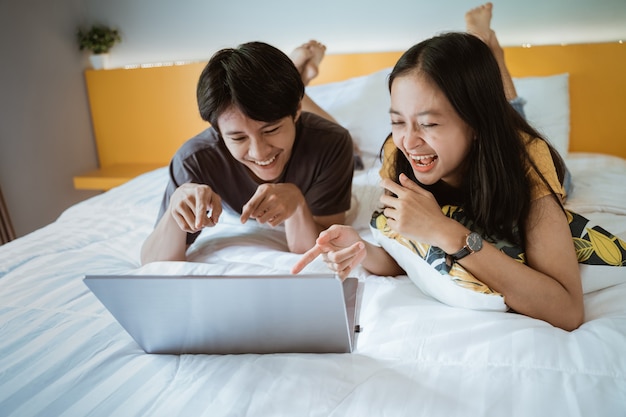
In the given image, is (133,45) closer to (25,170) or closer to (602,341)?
(25,170)

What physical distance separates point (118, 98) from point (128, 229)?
1.61 metres

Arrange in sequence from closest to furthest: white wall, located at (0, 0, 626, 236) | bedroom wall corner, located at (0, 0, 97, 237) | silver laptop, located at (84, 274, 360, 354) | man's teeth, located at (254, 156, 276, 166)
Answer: silver laptop, located at (84, 274, 360, 354)
man's teeth, located at (254, 156, 276, 166)
white wall, located at (0, 0, 626, 236)
bedroom wall corner, located at (0, 0, 97, 237)

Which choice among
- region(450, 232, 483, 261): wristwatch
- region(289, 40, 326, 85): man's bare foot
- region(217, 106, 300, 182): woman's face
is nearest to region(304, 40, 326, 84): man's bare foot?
region(289, 40, 326, 85): man's bare foot

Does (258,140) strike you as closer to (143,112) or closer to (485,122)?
(485,122)

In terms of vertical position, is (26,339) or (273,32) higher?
(273,32)

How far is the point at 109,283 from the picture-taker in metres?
0.72

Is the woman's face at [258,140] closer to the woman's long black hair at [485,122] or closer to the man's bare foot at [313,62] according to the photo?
the woman's long black hair at [485,122]

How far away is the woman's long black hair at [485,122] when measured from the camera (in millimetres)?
917

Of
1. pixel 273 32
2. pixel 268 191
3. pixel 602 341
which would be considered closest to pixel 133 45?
pixel 273 32

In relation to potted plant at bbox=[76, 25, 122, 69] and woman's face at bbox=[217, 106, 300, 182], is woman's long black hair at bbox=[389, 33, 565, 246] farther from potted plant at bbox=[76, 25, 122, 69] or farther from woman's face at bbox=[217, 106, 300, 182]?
potted plant at bbox=[76, 25, 122, 69]

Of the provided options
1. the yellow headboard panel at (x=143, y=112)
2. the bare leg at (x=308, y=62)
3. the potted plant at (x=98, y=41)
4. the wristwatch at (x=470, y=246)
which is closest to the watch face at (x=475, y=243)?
the wristwatch at (x=470, y=246)

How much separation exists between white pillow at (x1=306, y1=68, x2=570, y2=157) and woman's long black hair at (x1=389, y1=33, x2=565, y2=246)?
106cm

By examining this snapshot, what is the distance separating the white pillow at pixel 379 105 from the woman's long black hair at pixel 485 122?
3.46 ft

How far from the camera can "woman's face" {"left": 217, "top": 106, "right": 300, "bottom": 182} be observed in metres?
1.19
